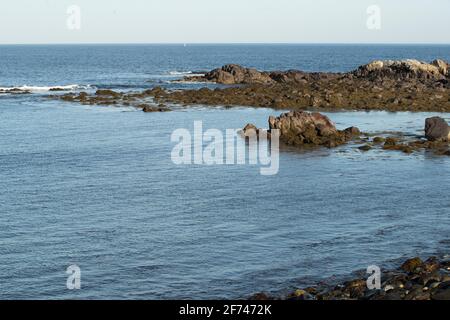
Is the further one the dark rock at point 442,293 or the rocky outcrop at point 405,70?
the rocky outcrop at point 405,70

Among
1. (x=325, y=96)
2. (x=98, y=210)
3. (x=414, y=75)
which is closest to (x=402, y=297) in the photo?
(x=98, y=210)

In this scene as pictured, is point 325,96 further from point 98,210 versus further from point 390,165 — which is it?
point 98,210

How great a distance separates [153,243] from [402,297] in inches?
388

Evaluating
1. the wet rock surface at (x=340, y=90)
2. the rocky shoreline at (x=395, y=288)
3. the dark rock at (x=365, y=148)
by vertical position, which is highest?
the wet rock surface at (x=340, y=90)

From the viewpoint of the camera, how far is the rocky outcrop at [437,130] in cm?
4788

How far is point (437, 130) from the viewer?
158 ft

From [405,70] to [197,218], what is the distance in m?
74.8

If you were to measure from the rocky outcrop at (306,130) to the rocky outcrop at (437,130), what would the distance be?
5552 mm

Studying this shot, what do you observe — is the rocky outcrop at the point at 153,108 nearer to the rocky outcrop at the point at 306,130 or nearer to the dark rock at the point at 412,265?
the rocky outcrop at the point at 306,130

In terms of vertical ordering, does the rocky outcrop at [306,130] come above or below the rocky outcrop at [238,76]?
below

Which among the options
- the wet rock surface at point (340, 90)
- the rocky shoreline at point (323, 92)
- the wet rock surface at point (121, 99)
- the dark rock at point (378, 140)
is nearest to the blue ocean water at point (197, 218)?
the dark rock at point (378, 140)

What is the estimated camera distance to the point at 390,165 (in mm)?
41062

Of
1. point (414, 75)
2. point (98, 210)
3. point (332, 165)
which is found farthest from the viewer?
point (414, 75)

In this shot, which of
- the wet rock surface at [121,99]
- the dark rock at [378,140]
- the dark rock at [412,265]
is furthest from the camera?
the wet rock surface at [121,99]
